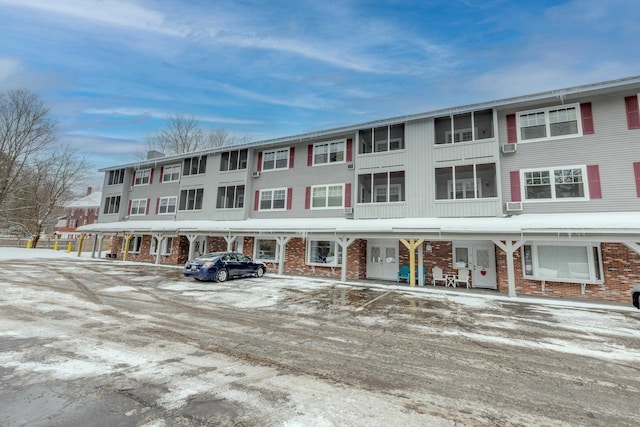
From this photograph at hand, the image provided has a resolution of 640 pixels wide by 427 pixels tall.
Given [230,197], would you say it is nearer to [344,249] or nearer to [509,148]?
[344,249]

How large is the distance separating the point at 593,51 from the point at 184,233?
88.7 ft

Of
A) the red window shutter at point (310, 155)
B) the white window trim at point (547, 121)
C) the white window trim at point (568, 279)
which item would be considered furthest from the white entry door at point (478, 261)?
the red window shutter at point (310, 155)

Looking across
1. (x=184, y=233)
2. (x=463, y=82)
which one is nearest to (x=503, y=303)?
(x=184, y=233)

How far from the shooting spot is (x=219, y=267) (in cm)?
1366

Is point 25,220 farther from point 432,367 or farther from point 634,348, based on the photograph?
point 634,348

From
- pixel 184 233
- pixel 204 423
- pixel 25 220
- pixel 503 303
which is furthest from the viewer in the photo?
pixel 25 220

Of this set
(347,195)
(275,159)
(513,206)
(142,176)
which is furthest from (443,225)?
(142,176)

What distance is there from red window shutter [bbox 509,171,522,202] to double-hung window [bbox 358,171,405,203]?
5232mm

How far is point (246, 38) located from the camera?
16719 mm

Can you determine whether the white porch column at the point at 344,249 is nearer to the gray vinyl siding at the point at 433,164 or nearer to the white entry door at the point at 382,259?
the white entry door at the point at 382,259

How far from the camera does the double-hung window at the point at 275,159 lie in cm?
1939

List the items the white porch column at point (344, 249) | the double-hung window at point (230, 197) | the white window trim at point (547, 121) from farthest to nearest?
the double-hung window at point (230, 197) → the white porch column at point (344, 249) → the white window trim at point (547, 121)

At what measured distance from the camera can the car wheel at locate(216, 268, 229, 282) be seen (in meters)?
13.6

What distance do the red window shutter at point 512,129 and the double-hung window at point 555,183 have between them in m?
1.71
